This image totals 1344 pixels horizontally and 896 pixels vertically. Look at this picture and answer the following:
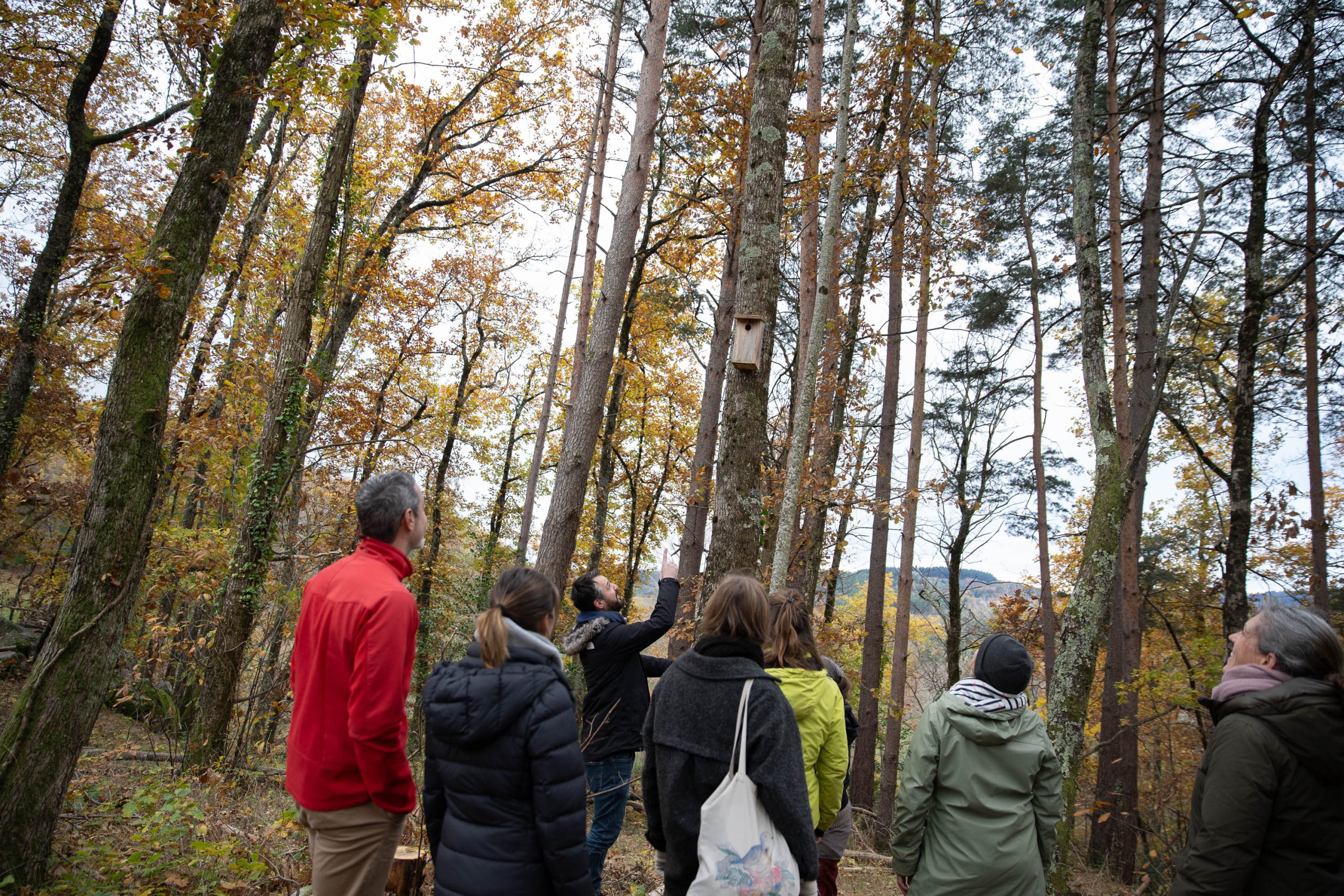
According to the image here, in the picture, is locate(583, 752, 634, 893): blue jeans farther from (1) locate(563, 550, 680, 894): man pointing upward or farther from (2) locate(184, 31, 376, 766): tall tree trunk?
(2) locate(184, 31, 376, 766): tall tree trunk

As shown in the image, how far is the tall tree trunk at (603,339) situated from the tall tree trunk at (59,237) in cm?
501

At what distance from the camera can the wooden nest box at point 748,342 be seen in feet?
16.1

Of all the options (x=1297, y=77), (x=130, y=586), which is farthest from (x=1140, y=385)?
(x=130, y=586)

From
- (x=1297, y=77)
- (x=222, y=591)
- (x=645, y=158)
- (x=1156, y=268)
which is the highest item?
(x=1297, y=77)

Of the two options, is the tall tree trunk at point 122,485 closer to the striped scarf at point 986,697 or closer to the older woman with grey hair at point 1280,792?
the striped scarf at point 986,697

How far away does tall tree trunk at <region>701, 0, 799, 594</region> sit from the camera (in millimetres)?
4902

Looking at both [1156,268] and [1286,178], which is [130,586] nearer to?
[1156,268]

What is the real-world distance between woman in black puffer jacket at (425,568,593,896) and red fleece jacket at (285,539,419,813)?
21 cm

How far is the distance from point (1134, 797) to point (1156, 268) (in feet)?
26.4

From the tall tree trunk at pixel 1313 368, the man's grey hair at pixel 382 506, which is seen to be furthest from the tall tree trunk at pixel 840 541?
the man's grey hair at pixel 382 506

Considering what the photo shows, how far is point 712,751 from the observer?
2307 mm

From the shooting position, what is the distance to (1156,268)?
11031mm

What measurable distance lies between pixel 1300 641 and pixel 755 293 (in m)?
3.62

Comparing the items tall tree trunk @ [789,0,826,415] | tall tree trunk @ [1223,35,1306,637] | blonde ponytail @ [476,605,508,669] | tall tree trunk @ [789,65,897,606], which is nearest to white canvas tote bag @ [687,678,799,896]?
blonde ponytail @ [476,605,508,669]
